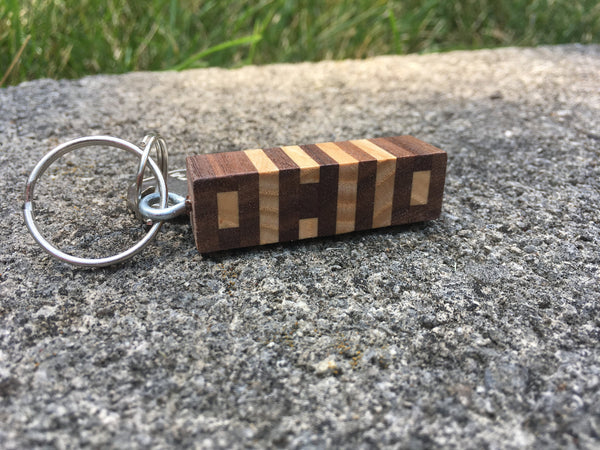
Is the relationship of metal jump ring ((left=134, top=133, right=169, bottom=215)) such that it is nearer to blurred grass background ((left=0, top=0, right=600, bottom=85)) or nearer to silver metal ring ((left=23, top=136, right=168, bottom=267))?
silver metal ring ((left=23, top=136, right=168, bottom=267))

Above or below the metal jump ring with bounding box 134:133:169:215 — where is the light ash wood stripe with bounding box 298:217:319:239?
below

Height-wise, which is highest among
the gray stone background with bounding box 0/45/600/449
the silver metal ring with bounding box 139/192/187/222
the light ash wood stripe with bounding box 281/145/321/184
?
the light ash wood stripe with bounding box 281/145/321/184

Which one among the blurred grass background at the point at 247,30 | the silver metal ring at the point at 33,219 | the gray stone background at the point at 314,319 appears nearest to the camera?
the gray stone background at the point at 314,319

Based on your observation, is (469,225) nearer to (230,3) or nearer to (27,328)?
(27,328)

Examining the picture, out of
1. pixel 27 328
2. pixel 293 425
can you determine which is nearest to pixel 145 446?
pixel 293 425

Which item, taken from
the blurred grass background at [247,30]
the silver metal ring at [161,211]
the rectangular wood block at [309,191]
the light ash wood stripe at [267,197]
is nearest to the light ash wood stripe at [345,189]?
the rectangular wood block at [309,191]

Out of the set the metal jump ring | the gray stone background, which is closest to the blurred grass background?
the gray stone background

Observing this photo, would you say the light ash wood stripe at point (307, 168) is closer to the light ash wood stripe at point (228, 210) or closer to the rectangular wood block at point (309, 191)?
the rectangular wood block at point (309, 191)
